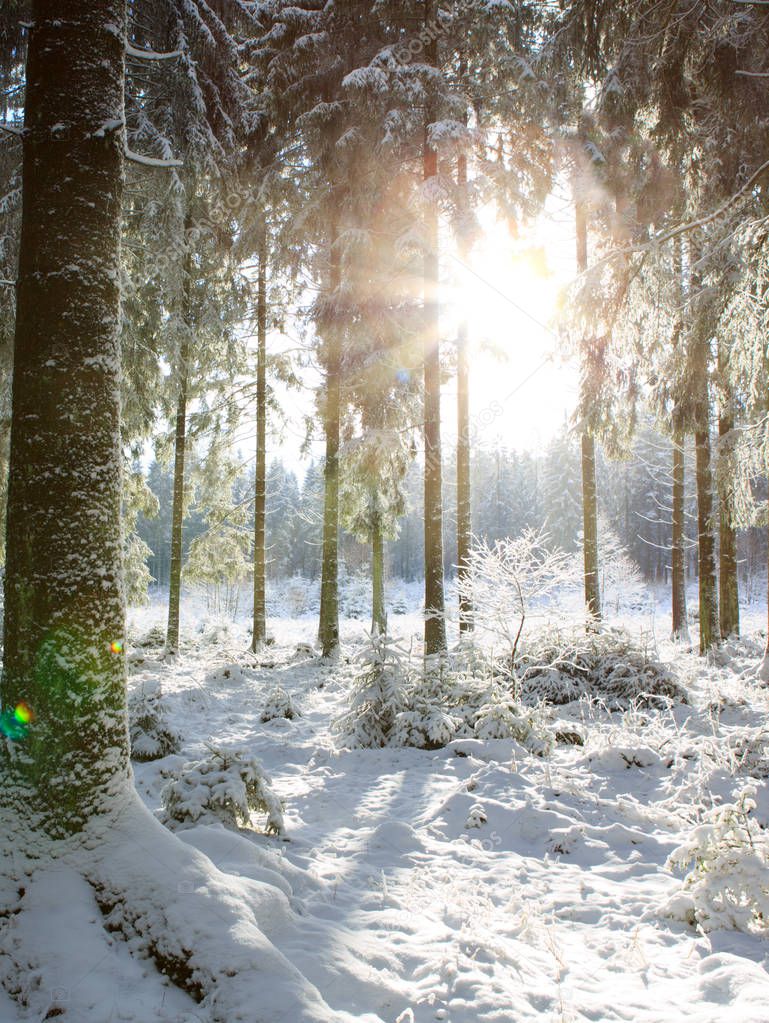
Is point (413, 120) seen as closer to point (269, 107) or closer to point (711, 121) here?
point (269, 107)

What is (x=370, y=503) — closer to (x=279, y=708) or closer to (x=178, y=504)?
(x=178, y=504)

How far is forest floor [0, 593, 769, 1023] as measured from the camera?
2521mm

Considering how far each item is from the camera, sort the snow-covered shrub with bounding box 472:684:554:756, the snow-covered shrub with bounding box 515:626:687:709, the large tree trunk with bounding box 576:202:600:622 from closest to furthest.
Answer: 1. the snow-covered shrub with bounding box 472:684:554:756
2. the snow-covered shrub with bounding box 515:626:687:709
3. the large tree trunk with bounding box 576:202:600:622

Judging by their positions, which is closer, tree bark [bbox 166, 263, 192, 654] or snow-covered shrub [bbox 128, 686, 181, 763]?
snow-covered shrub [bbox 128, 686, 181, 763]

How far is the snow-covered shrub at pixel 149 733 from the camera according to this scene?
6.09m

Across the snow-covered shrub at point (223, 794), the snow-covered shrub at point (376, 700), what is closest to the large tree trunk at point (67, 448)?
the snow-covered shrub at point (223, 794)

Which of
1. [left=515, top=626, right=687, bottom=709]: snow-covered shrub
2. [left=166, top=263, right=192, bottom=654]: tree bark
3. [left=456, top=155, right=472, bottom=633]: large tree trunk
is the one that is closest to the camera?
[left=515, top=626, right=687, bottom=709]: snow-covered shrub

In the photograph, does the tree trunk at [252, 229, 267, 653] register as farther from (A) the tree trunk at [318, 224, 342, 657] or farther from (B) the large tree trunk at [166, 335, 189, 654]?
(A) the tree trunk at [318, 224, 342, 657]

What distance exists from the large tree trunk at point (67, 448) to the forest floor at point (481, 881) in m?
0.64

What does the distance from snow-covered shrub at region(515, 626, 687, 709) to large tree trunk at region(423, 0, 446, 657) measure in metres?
1.82

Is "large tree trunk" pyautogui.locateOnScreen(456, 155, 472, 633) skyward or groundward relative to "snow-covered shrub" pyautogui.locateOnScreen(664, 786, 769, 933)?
skyward

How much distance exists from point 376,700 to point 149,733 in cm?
267

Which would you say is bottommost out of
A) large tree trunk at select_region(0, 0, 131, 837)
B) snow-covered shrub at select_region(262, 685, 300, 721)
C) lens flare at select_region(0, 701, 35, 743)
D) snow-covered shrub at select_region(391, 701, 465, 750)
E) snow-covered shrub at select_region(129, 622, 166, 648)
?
snow-covered shrub at select_region(129, 622, 166, 648)

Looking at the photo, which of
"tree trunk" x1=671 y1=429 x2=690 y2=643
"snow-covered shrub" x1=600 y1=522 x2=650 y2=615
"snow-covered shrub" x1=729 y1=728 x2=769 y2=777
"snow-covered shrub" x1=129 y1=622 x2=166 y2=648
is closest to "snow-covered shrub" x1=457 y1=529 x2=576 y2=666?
"snow-covered shrub" x1=729 y1=728 x2=769 y2=777
